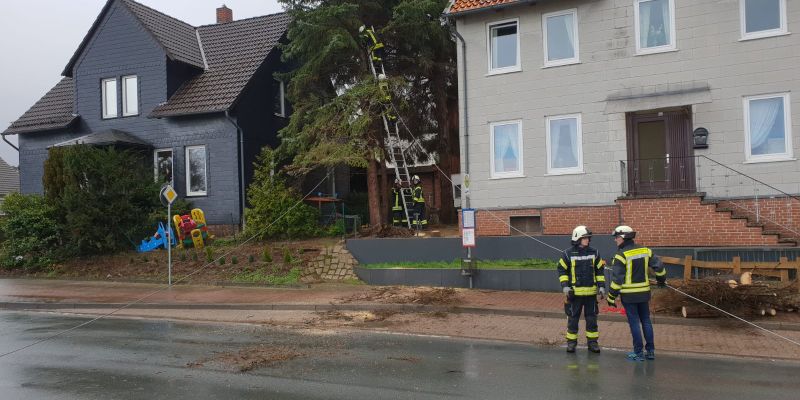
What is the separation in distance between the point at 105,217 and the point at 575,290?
15249 mm

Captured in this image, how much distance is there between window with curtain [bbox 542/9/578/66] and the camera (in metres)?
15.8

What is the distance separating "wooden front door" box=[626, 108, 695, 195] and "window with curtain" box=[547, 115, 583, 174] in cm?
125

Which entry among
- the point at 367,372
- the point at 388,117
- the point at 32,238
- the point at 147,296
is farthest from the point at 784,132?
the point at 32,238

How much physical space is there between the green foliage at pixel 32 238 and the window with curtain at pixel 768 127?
19.4 metres

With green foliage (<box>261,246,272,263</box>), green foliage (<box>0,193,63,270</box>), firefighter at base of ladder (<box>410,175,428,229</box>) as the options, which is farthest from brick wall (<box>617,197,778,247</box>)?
green foliage (<box>0,193,63,270</box>)

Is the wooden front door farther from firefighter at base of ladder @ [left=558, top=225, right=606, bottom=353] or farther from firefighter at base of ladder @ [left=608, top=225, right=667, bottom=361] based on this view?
firefighter at base of ladder @ [left=608, top=225, right=667, bottom=361]

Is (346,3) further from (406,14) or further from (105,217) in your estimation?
(105,217)

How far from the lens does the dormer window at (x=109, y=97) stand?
23125 millimetres

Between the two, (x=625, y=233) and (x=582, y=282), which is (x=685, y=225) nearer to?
(x=625, y=233)

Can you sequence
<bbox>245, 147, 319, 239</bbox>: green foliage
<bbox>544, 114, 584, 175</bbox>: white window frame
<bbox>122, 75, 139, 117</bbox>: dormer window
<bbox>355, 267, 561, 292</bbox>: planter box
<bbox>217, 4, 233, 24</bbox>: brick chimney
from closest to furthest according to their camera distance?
1. <bbox>355, 267, 561, 292</bbox>: planter box
2. <bbox>544, 114, 584, 175</bbox>: white window frame
3. <bbox>245, 147, 319, 239</bbox>: green foliage
4. <bbox>122, 75, 139, 117</bbox>: dormer window
5. <bbox>217, 4, 233, 24</bbox>: brick chimney

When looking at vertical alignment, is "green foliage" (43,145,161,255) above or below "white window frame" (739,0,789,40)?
below

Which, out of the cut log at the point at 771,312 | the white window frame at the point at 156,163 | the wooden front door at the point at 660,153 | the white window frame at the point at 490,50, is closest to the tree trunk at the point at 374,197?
the white window frame at the point at 490,50

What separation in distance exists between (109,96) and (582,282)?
67.4 ft

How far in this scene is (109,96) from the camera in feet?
76.5
